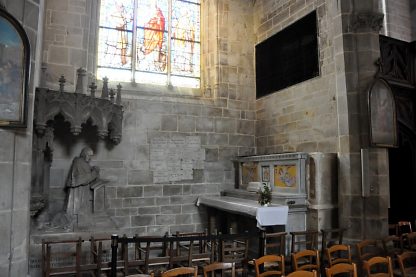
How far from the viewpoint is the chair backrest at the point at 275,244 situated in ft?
16.1

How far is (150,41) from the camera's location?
28.1 feet

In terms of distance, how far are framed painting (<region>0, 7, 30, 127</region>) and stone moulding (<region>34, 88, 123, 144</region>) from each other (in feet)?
6.25

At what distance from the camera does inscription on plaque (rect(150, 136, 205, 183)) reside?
7.86m

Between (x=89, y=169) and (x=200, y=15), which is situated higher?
(x=200, y=15)

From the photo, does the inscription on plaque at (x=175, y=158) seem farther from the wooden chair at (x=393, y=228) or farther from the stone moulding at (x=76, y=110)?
the wooden chair at (x=393, y=228)

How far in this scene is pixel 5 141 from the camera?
3.92m

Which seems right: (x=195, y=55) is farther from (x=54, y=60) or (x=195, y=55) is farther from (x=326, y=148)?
(x=326, y=148)

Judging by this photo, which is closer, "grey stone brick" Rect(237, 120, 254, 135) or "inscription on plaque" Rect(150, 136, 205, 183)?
"inscription on plaque" Rect(150, 136, 205, 183)

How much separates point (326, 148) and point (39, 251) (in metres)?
5.14

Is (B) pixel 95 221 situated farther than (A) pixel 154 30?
No

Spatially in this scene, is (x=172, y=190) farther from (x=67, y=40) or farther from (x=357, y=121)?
(x=357, y=121)

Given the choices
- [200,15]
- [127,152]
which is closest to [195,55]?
[200,15]

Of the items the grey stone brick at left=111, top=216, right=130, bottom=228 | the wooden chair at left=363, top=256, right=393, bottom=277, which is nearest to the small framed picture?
the grey stone brick at left=111, top=216, right=130, bottom=228

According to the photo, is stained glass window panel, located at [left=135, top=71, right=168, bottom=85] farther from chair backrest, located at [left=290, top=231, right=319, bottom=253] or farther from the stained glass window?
chair backrest, located at [left=290, top=231, right=319, bottom=253]
